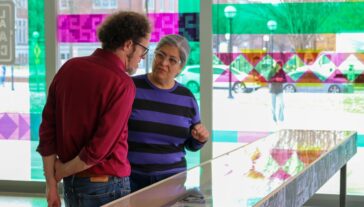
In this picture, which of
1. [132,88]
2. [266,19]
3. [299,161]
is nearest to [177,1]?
[266,19]

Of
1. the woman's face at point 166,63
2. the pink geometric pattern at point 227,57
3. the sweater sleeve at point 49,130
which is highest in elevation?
the woman's face at point 166,63

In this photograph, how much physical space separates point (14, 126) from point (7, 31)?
104cm

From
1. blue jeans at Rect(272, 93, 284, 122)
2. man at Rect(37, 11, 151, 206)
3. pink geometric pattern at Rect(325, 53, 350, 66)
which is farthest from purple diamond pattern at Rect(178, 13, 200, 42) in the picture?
man at Rect(37, 11, 151, 206)

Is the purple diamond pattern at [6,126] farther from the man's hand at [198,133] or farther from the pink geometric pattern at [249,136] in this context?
the man's hand at [198,133]

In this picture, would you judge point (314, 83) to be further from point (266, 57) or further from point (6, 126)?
point (6, 126)

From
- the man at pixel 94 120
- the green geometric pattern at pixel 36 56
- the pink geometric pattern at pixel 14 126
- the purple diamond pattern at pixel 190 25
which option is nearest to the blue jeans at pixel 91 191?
the man at pixel 94 120

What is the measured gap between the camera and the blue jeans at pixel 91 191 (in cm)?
246

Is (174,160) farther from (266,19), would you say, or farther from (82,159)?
(266,19)

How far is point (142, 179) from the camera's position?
2.88 meters

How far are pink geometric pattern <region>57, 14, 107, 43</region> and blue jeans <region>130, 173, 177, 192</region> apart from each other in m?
3.79

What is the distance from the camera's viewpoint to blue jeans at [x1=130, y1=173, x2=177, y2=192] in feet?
9.42

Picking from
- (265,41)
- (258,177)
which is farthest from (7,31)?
(258,177)

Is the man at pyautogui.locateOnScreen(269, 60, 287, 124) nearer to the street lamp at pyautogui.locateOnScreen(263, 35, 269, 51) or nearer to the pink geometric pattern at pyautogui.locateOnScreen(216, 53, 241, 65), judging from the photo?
the street lamp at pyautogui.locateOnScreen(263, 35, 269, 51)

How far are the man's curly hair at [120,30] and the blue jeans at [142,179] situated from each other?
67 centimetres
